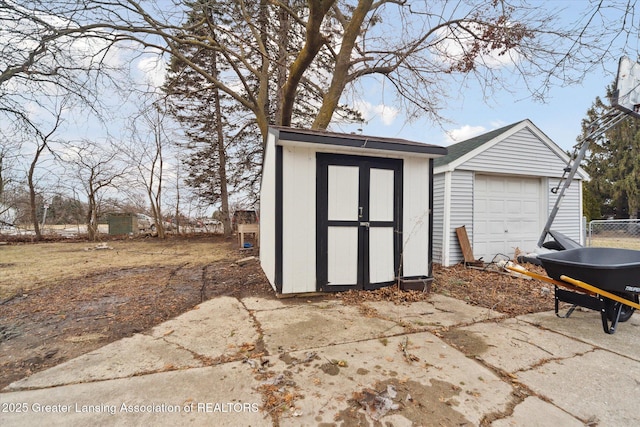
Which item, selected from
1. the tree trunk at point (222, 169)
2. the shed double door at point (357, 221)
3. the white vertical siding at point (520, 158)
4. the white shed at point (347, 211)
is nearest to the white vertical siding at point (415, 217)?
the white shed at point (347, 211)

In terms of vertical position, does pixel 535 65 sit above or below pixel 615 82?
above

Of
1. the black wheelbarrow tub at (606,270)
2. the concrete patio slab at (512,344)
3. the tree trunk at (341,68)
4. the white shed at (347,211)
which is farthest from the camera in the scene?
the tree trunk at (341,68)

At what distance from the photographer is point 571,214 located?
26.1 feet

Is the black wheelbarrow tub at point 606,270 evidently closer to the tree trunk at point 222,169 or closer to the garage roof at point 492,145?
the garage roof at point 492,145

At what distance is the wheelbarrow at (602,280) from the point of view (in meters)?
2.62

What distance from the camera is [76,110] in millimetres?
5723

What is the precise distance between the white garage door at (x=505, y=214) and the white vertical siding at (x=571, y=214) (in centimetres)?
69

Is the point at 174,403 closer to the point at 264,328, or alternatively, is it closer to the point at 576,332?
the point at 264,328

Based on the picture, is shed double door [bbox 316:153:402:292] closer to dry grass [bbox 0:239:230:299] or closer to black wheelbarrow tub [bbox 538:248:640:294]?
black wheelbarrow tub [bbox 538:248:640:294]

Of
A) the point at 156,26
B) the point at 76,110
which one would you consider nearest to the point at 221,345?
the point at 76,110

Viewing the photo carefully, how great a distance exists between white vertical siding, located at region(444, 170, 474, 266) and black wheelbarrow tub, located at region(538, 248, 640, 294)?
3427 millimetres

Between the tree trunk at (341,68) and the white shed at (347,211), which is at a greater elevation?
the tree trunk at (341,68)

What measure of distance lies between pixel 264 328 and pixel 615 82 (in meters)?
5.33

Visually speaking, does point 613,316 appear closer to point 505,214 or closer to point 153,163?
point 505,214
